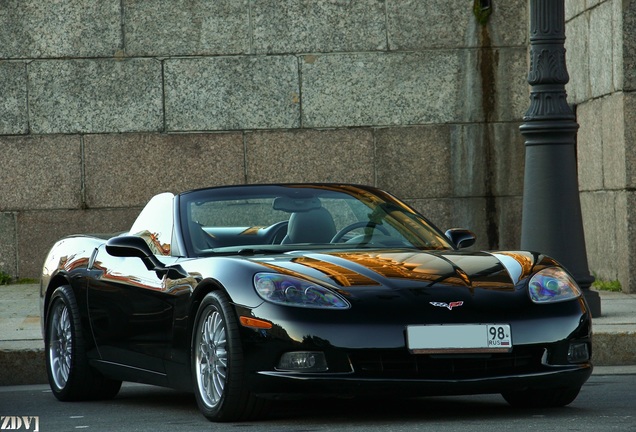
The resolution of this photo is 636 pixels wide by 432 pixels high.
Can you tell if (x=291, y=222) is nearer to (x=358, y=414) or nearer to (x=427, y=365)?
(x=358, y=414)

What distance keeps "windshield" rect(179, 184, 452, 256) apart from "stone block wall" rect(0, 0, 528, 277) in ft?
21.6

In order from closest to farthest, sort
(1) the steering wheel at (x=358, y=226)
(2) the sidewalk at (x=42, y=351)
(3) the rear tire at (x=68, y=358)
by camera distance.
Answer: (1) the steering wheel at (x=358, y=226)
(3) the rear tire at (x=68, y=358)
(2) the sidewalk at (x=42, y=351)

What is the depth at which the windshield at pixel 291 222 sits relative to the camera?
Answer: 7.28m

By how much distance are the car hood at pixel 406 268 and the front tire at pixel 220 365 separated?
0.33 m

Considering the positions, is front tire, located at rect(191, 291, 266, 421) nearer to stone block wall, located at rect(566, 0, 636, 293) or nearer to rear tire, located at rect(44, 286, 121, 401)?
rear tire, located at rect(44, 286, 121, 401)

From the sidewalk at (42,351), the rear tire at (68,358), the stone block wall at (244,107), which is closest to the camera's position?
the rear tire at (68,358)

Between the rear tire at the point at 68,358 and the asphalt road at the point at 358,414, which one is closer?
the asphalt road at the point at 358,414

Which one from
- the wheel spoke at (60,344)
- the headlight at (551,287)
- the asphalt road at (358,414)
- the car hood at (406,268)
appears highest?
the car hood at (406,268)

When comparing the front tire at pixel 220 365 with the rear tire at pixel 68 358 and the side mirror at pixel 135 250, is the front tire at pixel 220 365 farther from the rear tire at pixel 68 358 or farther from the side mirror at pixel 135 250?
the rear tire at pixel 68 358

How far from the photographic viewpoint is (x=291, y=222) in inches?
293

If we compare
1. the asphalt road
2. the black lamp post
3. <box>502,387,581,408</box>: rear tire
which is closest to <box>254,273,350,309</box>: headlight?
the asphalt road

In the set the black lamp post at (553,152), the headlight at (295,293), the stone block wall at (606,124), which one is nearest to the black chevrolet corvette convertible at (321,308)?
the headlight at (295,293)

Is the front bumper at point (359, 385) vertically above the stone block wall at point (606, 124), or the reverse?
the stone block wall at point (606, 124)

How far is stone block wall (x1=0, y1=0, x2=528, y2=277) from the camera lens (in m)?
14.2
